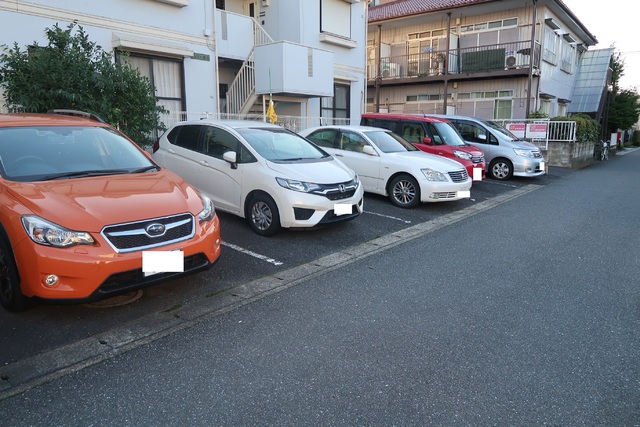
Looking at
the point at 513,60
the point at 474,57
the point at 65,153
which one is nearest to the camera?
the point at 65,153

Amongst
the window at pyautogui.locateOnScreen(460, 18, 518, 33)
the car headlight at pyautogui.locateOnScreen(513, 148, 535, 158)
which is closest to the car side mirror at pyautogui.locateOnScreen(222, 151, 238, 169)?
the car headlight at pyautogui.locateOnScreen(513, 148, 535, 158)

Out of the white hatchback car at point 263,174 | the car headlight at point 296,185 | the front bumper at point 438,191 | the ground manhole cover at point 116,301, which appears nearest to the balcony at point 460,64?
the front bumper at point 438,191

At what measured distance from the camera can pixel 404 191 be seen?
8328mm

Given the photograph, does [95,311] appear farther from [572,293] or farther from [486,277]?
[572,293]

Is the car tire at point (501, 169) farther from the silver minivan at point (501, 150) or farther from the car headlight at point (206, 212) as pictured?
the car headlight at point (206, 212)

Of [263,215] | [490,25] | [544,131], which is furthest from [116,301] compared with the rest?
[490,25]

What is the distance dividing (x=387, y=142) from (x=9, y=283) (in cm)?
689

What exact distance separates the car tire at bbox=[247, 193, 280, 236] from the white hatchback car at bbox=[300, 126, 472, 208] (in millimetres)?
3053

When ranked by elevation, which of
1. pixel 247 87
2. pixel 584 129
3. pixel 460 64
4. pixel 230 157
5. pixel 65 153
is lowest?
pixel 230 157

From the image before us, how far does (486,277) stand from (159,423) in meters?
3.64

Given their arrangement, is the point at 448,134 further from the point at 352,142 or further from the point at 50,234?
the point at 50,234

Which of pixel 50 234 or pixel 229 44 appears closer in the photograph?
pixel 50 234

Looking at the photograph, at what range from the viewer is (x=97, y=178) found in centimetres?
411

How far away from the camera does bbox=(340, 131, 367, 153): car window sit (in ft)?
28.8
